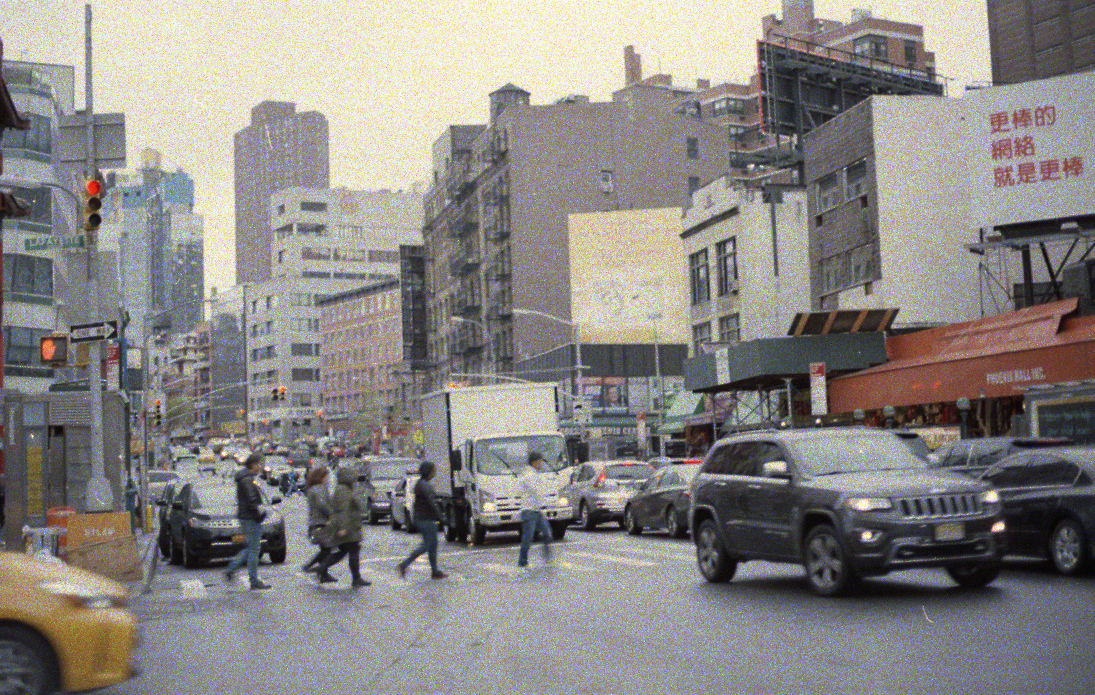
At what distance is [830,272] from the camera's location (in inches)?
2045

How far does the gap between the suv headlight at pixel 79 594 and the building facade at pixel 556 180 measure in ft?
278

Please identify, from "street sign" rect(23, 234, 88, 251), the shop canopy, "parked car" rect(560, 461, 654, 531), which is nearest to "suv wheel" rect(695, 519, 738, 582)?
"street sign" rect(23, 234, 88, 251)

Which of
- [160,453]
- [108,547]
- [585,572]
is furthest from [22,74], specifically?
[160,453]

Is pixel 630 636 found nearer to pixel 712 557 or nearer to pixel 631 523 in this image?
pixel 712 557

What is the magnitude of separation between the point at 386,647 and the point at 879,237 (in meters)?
37.9

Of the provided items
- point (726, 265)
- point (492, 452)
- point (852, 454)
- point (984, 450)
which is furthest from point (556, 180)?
point (852, 454)

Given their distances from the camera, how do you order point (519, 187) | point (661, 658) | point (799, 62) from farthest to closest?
point (519, 187) → point (799, 62) → point (661, 658)

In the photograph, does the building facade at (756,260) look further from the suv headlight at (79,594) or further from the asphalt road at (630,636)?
the suv headlight at (79,594)

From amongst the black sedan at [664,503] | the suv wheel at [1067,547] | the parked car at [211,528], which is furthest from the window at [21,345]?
the suv wheel at [1067,547]

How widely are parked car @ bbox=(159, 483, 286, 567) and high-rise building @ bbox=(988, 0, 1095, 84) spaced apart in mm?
42250

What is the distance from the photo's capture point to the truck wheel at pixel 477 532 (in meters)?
29.6

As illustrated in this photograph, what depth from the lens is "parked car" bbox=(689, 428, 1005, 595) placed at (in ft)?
47.5

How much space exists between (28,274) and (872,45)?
8283 centimetres

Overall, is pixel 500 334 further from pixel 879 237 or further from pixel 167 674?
pixel 167 674
